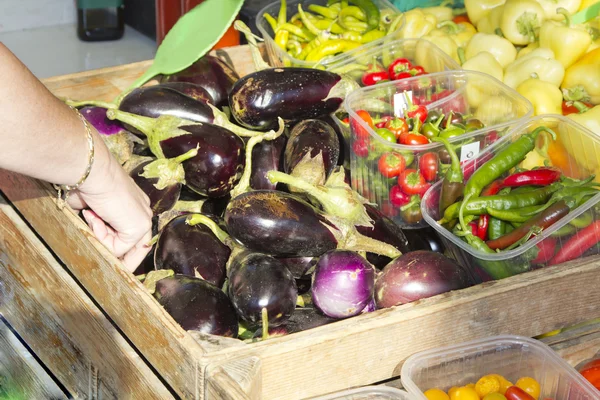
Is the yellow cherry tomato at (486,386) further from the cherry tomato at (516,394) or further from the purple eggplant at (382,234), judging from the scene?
the purple eggplant at (382,234)

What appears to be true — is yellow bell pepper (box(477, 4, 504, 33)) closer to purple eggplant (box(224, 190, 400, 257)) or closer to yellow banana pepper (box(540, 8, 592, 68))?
yellow banana pepper (box(540, 8, 592, 68))

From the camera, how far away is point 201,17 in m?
1.99

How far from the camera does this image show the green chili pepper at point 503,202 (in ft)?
4.81

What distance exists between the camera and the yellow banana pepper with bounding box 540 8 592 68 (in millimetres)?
1970

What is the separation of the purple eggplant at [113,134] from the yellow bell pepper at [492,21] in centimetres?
118

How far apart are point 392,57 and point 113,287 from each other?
1.14 meters

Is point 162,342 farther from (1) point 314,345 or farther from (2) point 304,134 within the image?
(2) point 304,134

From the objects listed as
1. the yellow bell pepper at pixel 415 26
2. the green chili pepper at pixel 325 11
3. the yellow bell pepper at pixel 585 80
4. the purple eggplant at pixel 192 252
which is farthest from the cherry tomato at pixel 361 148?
the green chili pepper at pixel 325 11

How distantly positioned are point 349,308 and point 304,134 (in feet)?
1.49

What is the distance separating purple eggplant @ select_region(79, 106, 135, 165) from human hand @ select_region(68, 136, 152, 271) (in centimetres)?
16

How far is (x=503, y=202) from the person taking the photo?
1.49m

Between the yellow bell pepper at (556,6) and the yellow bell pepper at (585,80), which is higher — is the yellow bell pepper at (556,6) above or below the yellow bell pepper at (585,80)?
above

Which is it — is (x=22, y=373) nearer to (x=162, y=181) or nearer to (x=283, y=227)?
(x=162, y=181)

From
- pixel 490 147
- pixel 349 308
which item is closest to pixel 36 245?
pixel 349 308
